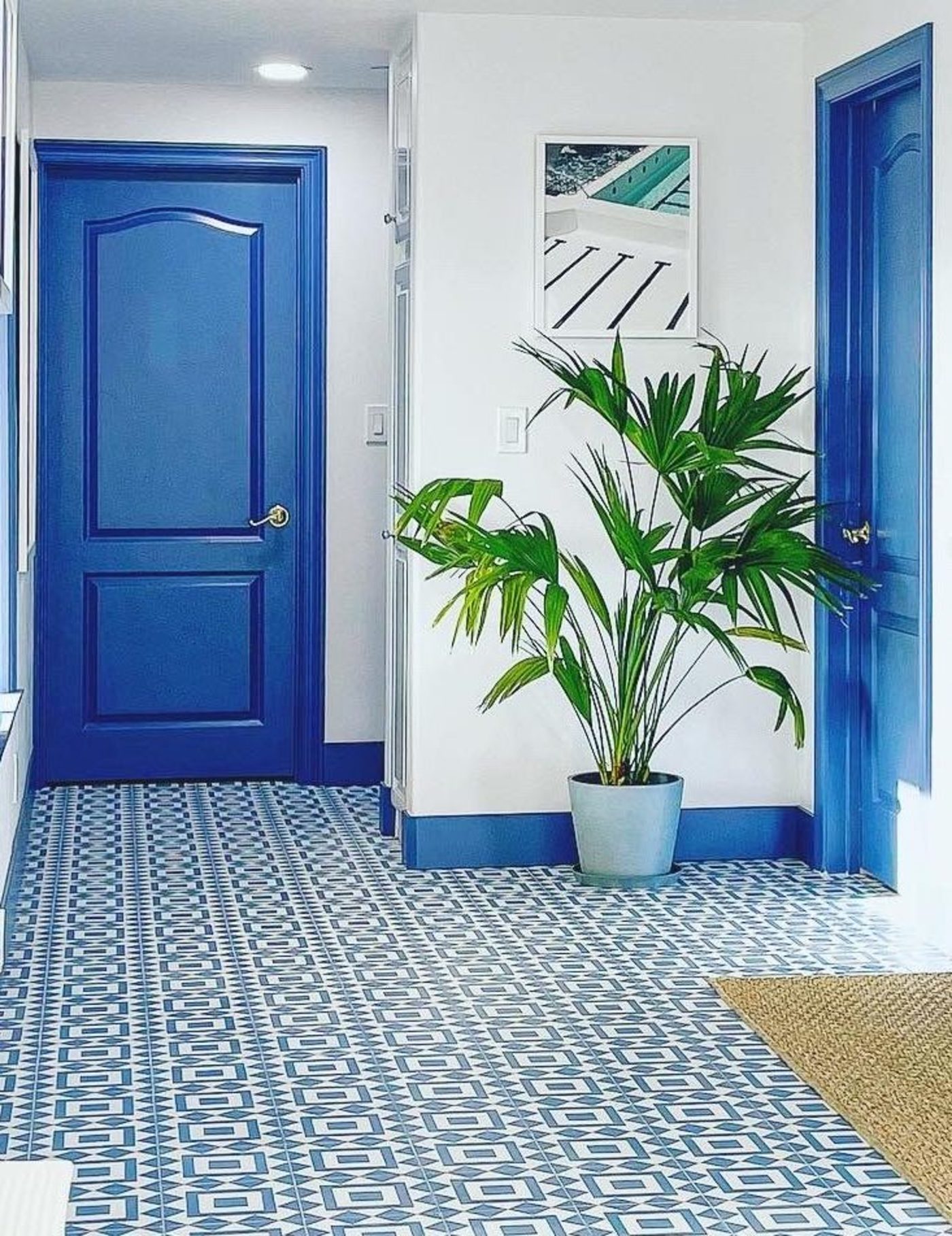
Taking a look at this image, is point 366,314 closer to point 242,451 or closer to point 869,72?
point 242,451

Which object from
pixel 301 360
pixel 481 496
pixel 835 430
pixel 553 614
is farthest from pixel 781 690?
pixel 301 360

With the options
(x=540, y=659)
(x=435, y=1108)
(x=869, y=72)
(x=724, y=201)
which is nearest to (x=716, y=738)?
(x=540, y=659)

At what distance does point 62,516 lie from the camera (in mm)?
6332

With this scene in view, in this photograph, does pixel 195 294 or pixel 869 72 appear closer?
pixel 869 72

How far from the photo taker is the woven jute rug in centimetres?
315

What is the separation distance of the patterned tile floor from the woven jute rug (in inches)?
1.8

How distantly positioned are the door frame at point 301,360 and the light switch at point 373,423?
0.15 metres

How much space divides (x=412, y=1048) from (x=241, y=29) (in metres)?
3.03

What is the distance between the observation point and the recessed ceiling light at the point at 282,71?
579 centimetres

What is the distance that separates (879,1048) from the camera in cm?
366

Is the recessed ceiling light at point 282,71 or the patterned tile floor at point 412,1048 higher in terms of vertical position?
the recessed ceiling light at point 282,71

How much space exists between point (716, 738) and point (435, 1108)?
7.17 ft

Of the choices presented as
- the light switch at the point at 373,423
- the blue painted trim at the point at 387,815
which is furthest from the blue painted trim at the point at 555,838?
the light switch at the point at 373,423

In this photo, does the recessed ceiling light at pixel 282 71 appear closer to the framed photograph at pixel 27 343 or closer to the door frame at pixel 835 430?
the framed photograph at pixel 27 343
